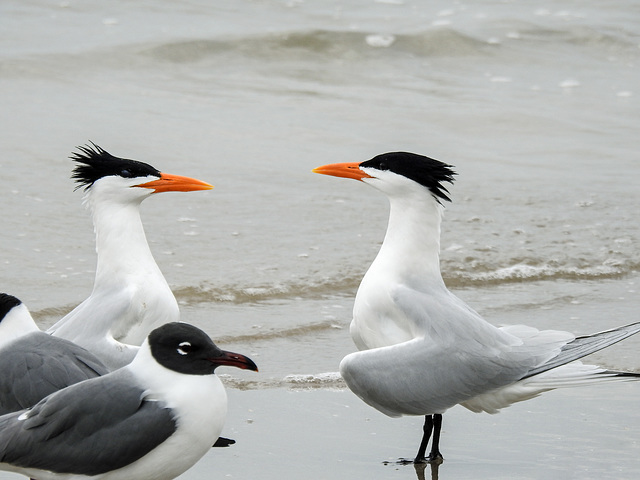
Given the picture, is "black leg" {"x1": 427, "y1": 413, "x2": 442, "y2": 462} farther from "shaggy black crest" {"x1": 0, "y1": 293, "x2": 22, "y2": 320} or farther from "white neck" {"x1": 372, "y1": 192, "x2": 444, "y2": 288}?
"shaggy black crest" {"x1": 0, "y1": 293, "x2": 22, "y2": 320}

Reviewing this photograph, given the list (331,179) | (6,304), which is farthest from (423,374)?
(331,179)

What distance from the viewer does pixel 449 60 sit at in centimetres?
1498

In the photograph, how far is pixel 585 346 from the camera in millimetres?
5148

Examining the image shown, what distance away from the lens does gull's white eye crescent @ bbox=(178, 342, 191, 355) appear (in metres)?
4.14

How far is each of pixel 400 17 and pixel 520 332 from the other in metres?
11.6

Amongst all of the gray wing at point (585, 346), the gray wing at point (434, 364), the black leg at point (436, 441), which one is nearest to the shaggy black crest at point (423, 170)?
the gray wing at point (434, 364)

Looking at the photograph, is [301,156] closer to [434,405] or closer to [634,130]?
[634,130]

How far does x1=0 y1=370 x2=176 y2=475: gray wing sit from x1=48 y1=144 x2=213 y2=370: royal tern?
89 centimetres

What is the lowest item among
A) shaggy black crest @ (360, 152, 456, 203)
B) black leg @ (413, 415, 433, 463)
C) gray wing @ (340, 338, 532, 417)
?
black leg @ (413, 415, 433, 463)

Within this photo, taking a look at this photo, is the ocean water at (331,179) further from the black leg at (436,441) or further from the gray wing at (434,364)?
the gray wing at (434,364)

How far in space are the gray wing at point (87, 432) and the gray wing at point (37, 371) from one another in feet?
1.00

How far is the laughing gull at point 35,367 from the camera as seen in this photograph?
174 inches

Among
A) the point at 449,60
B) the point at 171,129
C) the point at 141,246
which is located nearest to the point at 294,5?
the point at 449,60

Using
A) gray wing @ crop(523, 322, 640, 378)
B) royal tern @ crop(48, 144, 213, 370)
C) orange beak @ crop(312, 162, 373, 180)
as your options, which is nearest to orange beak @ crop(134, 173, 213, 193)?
royal tern @ crop(48, 144, 213, 370)
